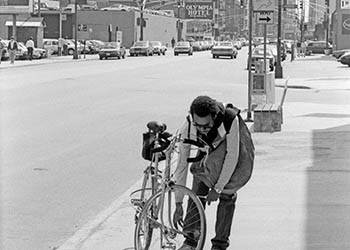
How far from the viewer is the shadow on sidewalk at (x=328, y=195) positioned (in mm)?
8047

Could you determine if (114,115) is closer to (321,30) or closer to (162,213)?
(162,213)

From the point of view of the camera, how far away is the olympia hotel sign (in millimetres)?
179875

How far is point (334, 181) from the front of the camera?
37.4 feet

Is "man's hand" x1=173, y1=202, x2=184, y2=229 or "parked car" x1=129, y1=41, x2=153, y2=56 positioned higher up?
"parked car" x1=129, y1=41, x2=153, y2=56

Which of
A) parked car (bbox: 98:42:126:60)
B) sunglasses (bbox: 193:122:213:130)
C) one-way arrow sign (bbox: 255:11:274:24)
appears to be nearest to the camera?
sunglasses (bbox: 193:122:213:130)

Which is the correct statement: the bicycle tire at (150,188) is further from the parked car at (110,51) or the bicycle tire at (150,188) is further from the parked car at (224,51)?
the parked car at (224,51)

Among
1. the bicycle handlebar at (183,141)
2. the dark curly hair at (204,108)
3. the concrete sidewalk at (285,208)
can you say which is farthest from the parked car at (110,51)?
the dark curly hair at (204,108)

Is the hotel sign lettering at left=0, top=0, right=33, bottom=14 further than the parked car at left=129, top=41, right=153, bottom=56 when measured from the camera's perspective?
No

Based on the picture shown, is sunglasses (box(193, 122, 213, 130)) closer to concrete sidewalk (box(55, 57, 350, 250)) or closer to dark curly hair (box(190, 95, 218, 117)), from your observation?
dark curly hair (box(190, 95, 218, 117))

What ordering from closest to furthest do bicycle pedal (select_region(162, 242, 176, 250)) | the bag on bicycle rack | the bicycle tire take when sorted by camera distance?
bicycle pedal (select_region(162, 242, 176, 250))
the bicycle tire
the bag on bicycle rack

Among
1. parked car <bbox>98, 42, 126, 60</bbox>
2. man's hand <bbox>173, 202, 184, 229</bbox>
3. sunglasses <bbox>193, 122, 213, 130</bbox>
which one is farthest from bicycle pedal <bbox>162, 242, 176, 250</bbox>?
parked car <bbox>98, 42, 126, 60</bbox>

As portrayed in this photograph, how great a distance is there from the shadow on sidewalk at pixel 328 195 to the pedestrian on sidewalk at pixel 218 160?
3.97 ft

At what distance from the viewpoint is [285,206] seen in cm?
968

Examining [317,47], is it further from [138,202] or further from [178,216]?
[178,216]
